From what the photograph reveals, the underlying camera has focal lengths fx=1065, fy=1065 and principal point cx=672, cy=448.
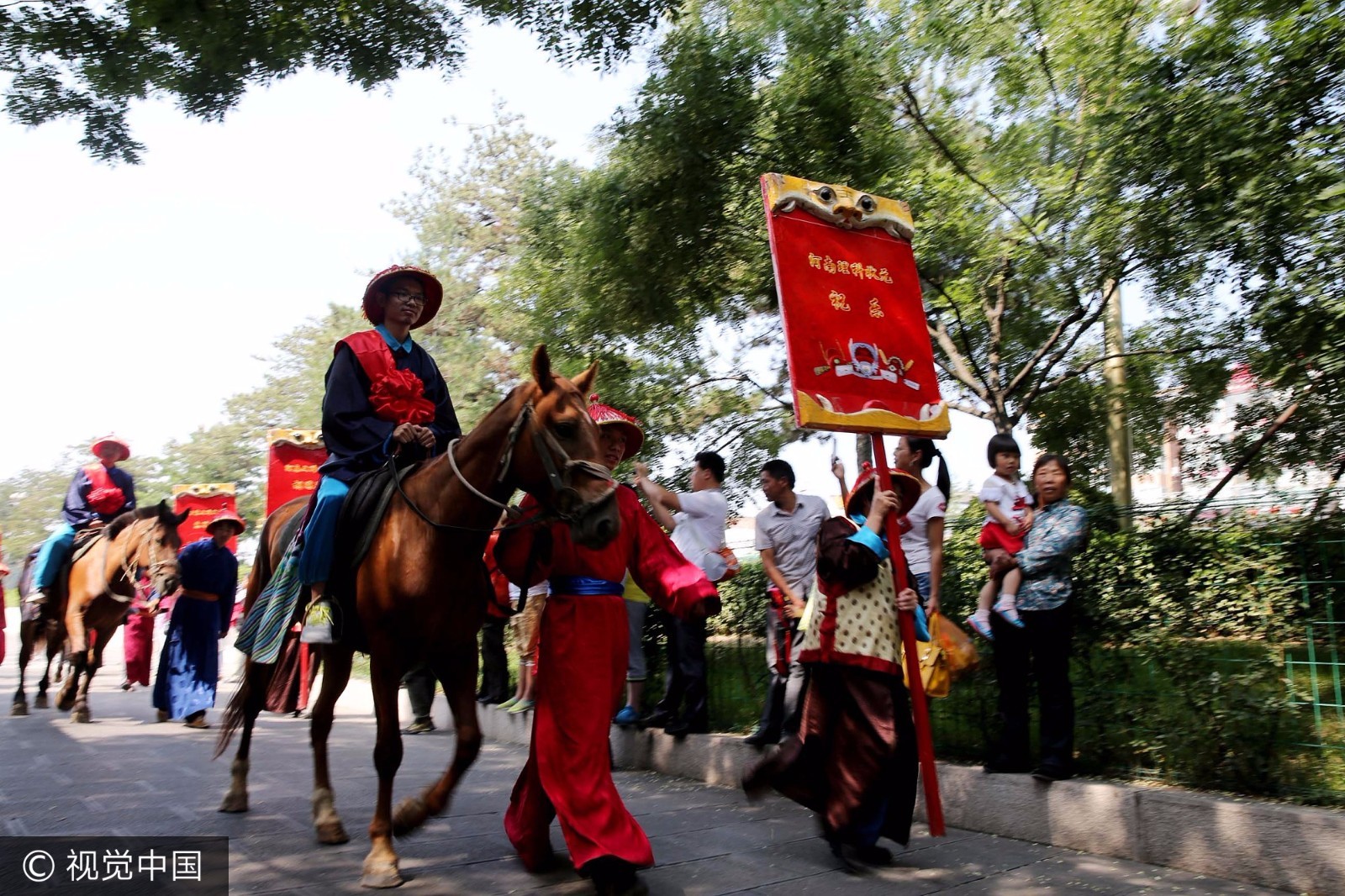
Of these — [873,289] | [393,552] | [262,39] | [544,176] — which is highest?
[544,176]

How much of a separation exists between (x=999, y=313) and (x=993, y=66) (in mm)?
3042

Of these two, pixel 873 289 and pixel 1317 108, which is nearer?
pixel 873 289

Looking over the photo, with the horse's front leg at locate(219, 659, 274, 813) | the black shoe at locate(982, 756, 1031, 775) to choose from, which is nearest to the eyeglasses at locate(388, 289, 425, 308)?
the horse's front leg at locate(219, 659, 274, 813)

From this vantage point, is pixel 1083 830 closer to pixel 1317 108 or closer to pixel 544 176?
pixel 1317 108

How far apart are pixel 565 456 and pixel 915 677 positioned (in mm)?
2425

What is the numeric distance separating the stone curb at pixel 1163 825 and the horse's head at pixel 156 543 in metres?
7.75

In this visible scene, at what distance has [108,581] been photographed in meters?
11.3

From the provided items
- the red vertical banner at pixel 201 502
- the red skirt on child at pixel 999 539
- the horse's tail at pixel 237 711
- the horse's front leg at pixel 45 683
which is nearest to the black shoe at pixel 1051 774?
the red skirt on child at pixel 999 539

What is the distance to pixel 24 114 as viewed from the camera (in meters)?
8.29

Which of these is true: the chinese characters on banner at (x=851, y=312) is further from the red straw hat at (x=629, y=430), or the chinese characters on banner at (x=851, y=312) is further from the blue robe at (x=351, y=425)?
the blue robe at (x=351, y=425)

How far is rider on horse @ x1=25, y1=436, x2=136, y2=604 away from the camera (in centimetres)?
1223

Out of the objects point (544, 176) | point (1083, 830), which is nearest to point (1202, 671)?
point (1083, 830)

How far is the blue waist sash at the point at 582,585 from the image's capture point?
16.8 feet

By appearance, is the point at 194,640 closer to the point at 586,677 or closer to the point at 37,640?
the point at 37,640
